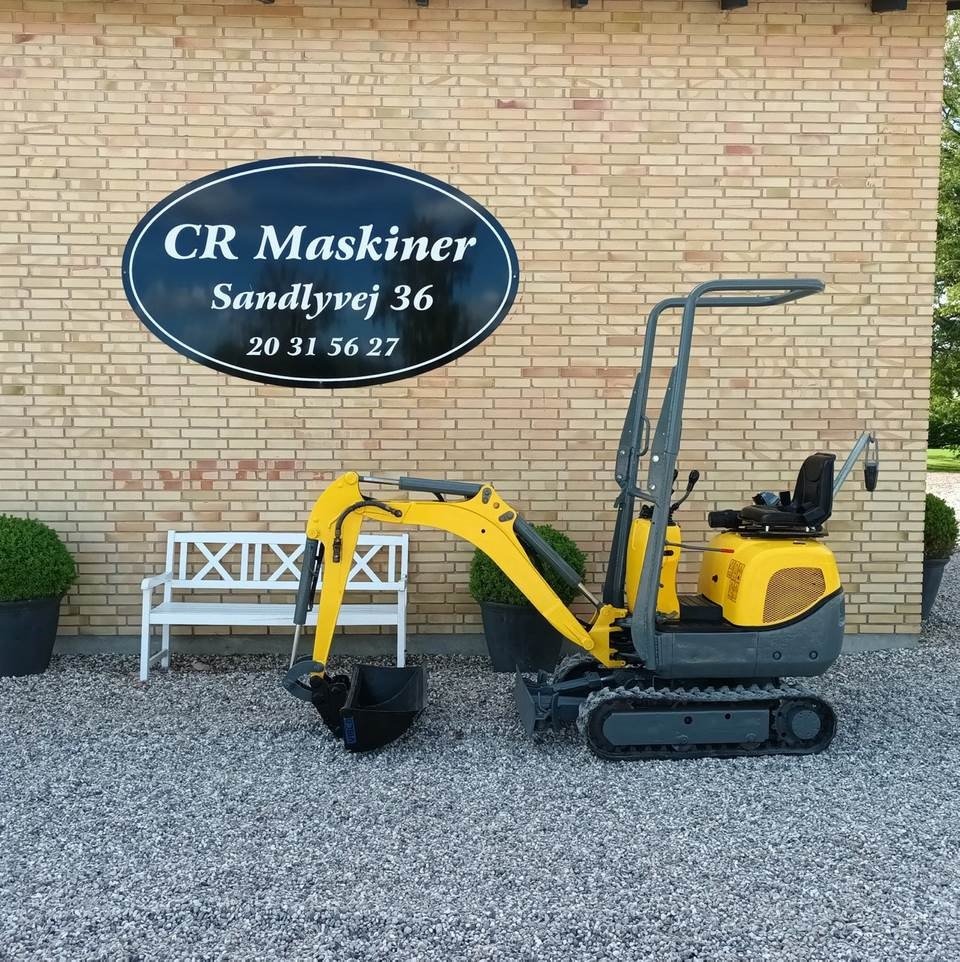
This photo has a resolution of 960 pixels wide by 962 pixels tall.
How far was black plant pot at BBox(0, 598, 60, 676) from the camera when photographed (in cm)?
569

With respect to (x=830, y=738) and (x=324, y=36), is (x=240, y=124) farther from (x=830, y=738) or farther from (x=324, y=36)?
(x=830, y=738)

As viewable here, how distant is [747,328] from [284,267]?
132 inches

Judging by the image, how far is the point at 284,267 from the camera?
6.18 m

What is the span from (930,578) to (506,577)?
3658 millimetres

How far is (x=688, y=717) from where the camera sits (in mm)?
4371

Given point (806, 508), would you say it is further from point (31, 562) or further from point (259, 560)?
point (31, 562)

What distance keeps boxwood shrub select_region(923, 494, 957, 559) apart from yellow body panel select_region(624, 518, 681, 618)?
10.8 feet

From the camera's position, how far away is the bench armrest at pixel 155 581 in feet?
18.6

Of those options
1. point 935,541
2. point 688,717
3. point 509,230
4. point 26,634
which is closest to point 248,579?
point 26,634

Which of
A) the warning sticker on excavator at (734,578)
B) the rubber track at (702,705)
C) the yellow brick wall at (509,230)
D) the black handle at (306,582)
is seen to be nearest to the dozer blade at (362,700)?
the black handle at (306,582)

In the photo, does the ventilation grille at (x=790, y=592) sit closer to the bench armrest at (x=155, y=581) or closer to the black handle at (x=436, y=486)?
the black handle at (x=436, y=486)

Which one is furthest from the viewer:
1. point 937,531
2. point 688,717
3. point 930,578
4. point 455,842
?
point 930,578

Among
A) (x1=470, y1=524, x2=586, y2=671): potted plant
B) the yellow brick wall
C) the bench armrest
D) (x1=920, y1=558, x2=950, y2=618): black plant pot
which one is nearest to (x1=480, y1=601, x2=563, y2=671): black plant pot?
(x1=470, y1=524, x2=586, y2=671): potted plant

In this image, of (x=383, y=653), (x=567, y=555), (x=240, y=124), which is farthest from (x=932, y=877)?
(x=240, y=124)
